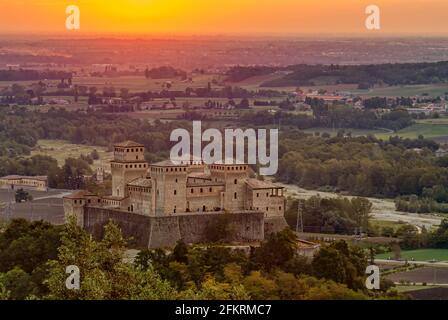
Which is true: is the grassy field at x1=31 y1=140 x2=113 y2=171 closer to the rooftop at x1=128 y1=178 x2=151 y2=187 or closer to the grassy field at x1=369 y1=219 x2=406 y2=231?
the grassy field at x1=369 y1=219 x2=406 y2=231

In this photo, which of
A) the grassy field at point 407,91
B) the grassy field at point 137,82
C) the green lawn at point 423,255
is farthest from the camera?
the grassy field at point 137,82

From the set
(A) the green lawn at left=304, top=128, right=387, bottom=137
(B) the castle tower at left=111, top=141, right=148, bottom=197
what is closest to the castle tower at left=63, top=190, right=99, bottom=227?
(B) the castle tower at left=111, top=141, right=148, bottom=197

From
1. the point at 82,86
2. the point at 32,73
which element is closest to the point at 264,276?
the point at 82,86

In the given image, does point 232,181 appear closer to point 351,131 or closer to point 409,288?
point 409,288

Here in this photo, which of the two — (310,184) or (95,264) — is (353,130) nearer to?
(310,184)

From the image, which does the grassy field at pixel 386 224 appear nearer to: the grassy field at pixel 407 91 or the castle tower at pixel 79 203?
the castle tower at pixel 79 203

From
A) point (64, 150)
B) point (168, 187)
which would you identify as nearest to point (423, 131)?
point (64, 150)

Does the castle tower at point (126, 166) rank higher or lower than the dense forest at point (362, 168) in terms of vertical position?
higher

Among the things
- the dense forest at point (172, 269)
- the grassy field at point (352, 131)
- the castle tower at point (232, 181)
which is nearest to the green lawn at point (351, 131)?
the grassy field at point (352, 131)
